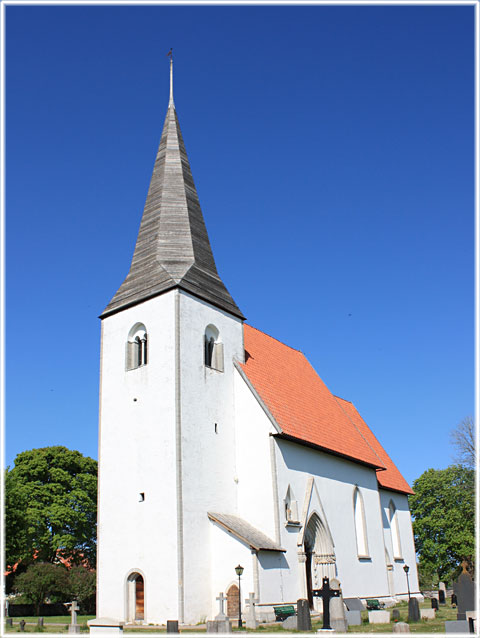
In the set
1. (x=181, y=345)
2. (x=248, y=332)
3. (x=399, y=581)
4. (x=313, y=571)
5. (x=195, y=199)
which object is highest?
(x=195, y=199)

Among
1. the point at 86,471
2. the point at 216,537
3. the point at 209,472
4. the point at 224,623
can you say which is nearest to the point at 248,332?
the point at 209,472

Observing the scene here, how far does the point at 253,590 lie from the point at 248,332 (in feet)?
42.8

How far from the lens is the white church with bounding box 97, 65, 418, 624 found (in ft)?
65.9

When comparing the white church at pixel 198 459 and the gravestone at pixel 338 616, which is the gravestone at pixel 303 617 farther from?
the white church at pixel 198 459

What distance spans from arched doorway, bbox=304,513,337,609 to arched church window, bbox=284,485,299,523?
107 cm

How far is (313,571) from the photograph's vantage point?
23.6 metres

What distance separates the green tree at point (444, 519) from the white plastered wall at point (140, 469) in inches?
1197

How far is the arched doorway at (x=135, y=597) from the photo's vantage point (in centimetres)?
1986

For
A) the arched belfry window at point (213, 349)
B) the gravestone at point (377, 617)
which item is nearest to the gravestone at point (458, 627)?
the gravestone at point (377, 617)

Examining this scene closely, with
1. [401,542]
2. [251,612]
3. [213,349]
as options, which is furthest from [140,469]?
[401,542]

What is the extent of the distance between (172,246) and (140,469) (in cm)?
933

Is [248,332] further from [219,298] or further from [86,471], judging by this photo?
[86,471]

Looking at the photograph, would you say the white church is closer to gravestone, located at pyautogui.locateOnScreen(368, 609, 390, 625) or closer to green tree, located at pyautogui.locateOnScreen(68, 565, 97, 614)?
gravestone, located at pyautogui.locateOnScreen(368, 609, 390, 625)

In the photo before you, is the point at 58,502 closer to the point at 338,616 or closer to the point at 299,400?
the point at 299,400
